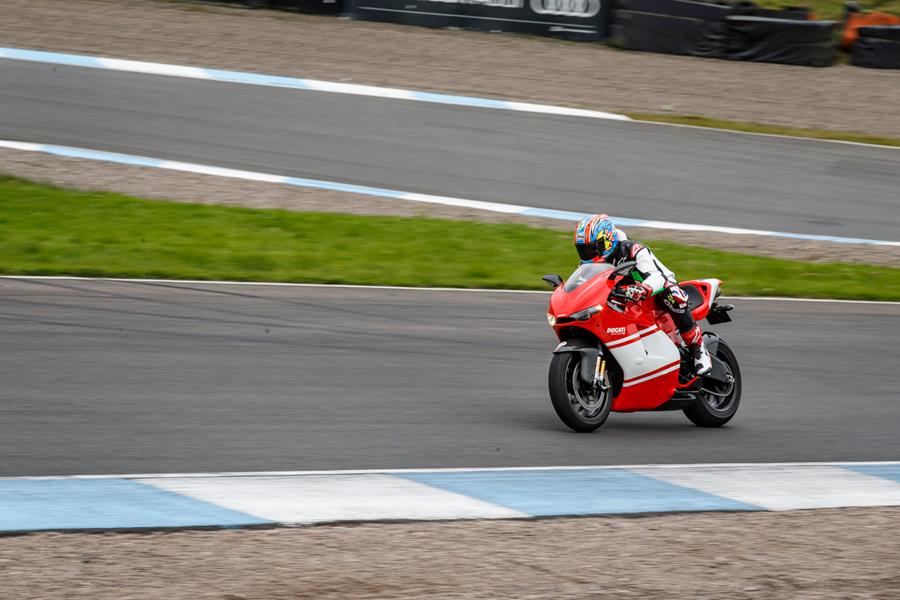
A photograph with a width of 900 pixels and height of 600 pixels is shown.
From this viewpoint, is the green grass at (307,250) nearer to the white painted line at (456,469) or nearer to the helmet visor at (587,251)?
the helmet visor at (587,251)

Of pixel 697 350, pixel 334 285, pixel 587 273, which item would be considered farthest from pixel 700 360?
pixel 334 285

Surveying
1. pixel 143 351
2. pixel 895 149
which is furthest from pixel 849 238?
pixel 143 351

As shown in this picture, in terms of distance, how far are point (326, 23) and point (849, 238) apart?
1396 centimetres

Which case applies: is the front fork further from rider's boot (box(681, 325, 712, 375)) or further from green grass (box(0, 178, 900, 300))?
green grass (box(0, 178, 900, 300))

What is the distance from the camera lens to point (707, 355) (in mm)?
9242

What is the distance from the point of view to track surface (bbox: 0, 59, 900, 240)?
19484 millimetres

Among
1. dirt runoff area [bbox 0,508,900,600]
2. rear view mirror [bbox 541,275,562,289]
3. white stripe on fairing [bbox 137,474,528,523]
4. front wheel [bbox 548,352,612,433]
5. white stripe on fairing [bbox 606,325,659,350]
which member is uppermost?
rear view mirror [bbox 541,275,562,289]

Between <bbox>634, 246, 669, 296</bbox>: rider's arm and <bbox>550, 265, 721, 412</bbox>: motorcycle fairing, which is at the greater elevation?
<bbox>634, 246, 669, 296</bbox>: rider's arm

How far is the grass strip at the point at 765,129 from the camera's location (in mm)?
24078

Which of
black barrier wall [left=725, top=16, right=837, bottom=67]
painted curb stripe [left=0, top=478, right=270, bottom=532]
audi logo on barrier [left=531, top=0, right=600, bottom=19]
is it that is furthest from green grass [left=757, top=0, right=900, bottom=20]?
painted curb stripe [left=0, top=478, right=270, bottom=532]

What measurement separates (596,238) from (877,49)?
73.8 ft

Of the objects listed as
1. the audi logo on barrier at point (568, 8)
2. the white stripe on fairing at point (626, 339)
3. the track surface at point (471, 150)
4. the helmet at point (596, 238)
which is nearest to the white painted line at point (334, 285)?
the track surface at point (471, 150)

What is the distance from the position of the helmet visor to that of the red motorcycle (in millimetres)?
57

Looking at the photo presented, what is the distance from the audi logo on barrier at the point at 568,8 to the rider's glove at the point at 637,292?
2017 cm
